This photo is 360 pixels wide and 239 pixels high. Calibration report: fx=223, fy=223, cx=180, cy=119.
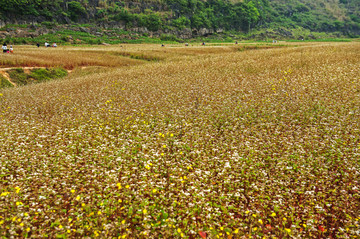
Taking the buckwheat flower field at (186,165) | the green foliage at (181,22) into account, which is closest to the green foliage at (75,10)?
the green foliage at (181,22)

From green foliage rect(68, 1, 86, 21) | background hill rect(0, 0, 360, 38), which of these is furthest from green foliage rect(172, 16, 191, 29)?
green foliage rect(68, 1, 86, 21)

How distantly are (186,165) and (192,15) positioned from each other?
12989 centimetres

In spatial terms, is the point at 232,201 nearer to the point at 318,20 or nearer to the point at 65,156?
the point at 65,156

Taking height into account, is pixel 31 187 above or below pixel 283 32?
below

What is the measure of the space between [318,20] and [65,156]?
191858mm

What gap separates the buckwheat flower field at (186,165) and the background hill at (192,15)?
91.0 metres

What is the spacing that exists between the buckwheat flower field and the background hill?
299 feet

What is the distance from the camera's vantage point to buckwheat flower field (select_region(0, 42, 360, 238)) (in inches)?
177

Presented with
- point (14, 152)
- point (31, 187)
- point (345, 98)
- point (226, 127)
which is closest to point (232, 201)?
point (226, 127)

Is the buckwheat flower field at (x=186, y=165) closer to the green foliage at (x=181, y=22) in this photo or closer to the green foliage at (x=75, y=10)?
the green foliage at (x=75, y=10)

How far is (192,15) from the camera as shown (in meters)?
122

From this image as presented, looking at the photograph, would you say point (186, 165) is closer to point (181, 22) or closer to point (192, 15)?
point (181, 22)

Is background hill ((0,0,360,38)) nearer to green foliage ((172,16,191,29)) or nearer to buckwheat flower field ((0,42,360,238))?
green foliage ((172,16,191,29))

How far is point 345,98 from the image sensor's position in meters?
10.5
